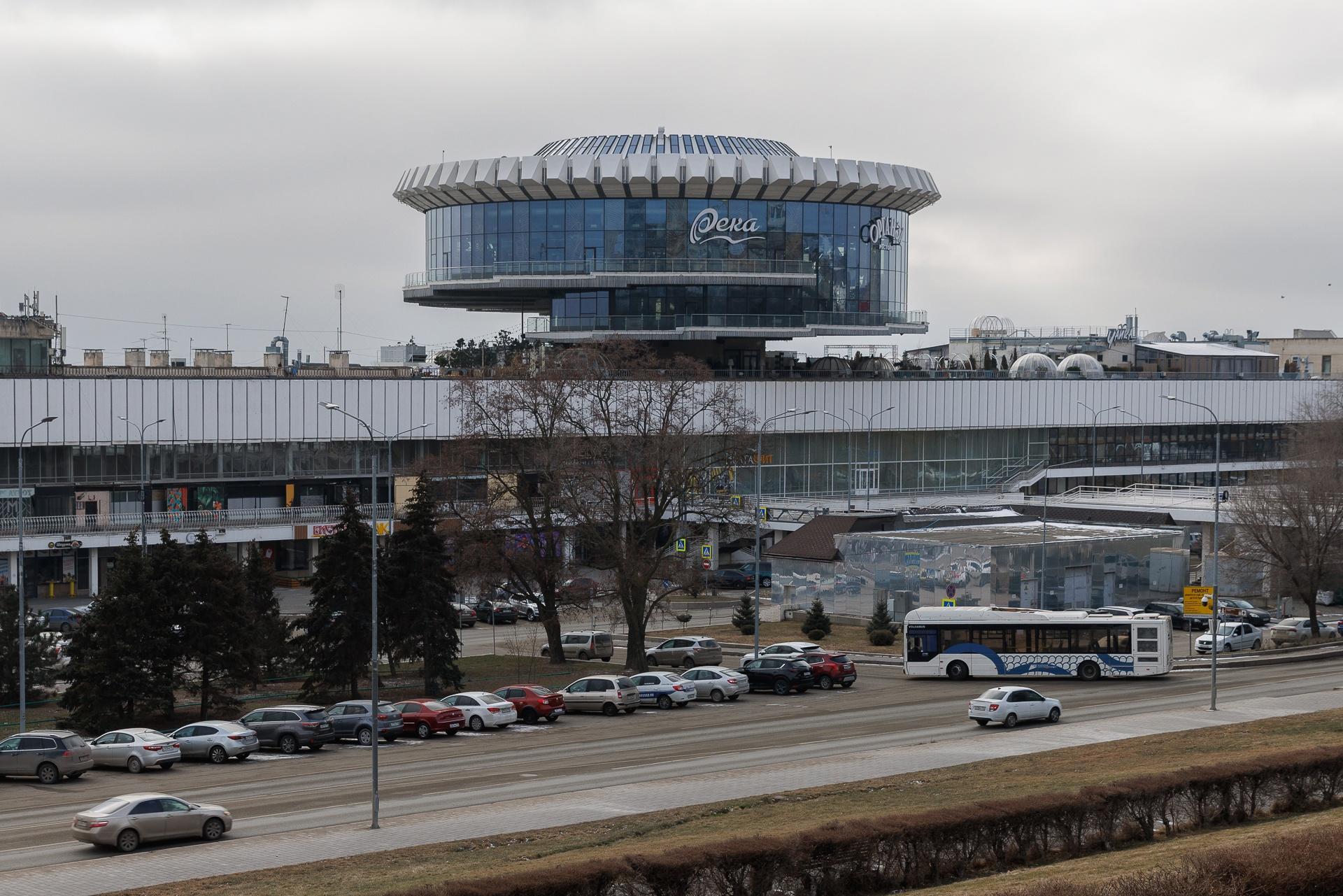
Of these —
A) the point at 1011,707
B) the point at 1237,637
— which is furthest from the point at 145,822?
the point at 1237,637

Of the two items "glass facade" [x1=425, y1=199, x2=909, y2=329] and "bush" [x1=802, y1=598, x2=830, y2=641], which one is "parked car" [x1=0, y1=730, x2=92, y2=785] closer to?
"bush" [x1=802, y1=598, x2=830, y2=641]

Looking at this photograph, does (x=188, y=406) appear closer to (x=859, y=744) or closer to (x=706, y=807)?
(x=859, y=744)

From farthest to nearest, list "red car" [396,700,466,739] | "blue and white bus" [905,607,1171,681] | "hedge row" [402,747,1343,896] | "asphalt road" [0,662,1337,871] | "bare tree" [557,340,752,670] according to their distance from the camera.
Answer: "bare tree" [557,340,752,670], "blue and white bus" [905,607,1171,681], "red car" [396,700,466,739], "asphalt road" [0,662,1337,871], "hedge row" [402,747,1343,896]

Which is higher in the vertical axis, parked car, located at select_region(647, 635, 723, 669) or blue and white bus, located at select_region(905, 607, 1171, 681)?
blue and white bus, located at select_region(905, 607, 1171, 681)

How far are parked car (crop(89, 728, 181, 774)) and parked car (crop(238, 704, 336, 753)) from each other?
3.01 m

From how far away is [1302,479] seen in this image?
233 feet

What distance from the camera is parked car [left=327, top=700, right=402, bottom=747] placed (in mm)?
42844

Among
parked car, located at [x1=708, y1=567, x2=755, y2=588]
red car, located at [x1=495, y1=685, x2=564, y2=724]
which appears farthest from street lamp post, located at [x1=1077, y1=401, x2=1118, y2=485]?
red car, located at [x1=495, y1=685, x2=564, y2=724]

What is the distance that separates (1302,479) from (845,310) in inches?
1744

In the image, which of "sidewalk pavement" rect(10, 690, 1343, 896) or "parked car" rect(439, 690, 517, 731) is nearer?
"sidewalk pavement" rect(10, 690, 1343, 896)

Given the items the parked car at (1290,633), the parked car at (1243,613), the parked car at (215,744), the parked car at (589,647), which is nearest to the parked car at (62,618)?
the parked car at (589,647)

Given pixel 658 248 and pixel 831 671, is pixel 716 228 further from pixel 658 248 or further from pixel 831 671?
pixel 831 671

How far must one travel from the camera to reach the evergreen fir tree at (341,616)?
5091 centimetres

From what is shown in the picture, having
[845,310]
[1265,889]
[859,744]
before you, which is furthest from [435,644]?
[845,310]
